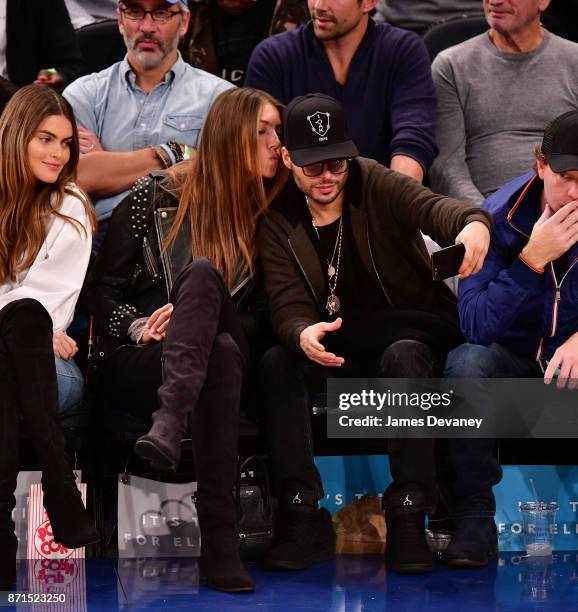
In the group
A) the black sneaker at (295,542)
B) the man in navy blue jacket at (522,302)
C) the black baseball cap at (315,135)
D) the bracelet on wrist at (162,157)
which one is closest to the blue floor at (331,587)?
the black sneaker at (295,542)

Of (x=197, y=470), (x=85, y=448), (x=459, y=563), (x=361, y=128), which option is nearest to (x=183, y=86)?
(x=361, y=128)

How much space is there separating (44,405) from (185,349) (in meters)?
0.41

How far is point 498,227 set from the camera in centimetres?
338

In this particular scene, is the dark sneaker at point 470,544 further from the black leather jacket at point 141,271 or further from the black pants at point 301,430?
the black leather jacket at point 141,271

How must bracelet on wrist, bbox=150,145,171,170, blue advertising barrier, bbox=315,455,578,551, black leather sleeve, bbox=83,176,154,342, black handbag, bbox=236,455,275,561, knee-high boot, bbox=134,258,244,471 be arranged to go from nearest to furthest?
1. knee-high boot, bbox=134,258,244,471
2. black handbag, bbox=236,455,275,561
3. blue advertising barrier, bbox=315,455,578,551
4. black leather sleeve, bbox=83,176,154,342
5. bracelet on wrist, bbox=150,145,171,170

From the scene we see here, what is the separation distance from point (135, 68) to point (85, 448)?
1469 mm

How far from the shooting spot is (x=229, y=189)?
3.58m

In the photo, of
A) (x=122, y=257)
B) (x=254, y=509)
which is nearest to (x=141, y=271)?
(x=122, y=257)

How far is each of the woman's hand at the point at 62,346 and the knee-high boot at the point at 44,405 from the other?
0.82ft

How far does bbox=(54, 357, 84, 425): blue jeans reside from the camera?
131 inches

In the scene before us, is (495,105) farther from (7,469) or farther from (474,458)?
(7,469)

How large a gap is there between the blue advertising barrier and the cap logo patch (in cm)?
98

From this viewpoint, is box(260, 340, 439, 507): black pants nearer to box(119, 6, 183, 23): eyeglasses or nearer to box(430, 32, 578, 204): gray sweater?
box(430, 32, 578, 204): gray sweater

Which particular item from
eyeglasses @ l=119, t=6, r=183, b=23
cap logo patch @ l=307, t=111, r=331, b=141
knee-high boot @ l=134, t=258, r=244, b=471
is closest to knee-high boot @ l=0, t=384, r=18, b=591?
knee-high boot @ l=134, t=258, r=244, b=471
